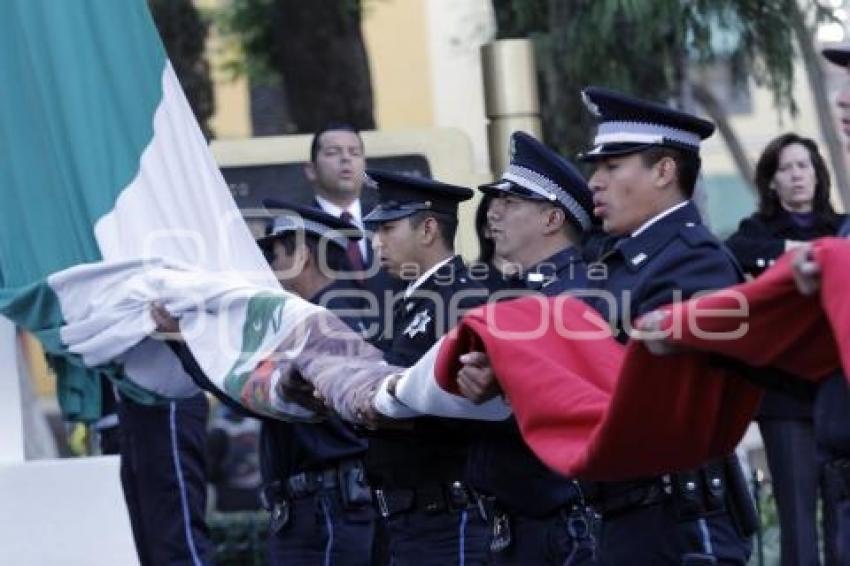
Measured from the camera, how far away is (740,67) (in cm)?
1403

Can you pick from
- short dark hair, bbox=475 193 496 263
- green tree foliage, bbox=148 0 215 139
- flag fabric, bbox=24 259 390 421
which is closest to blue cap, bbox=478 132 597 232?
flag fabric, bbox=24 259 390 421

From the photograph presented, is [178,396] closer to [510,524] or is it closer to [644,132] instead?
[510,524]

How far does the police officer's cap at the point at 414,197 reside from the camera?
8586 mm

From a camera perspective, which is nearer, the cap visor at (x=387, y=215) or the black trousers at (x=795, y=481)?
the cap visor at (x=387, y=215)

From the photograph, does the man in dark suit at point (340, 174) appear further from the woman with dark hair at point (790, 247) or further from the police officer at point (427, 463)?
the police officer at point (427, 463)

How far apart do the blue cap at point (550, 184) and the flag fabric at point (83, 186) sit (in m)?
1.49

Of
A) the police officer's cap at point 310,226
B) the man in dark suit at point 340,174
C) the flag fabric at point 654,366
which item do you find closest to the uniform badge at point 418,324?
the flag fabric at point 654,366

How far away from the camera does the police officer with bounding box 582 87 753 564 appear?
271 inches

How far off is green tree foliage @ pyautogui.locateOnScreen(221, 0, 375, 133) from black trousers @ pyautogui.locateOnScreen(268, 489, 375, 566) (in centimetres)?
658

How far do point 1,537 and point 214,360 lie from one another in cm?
116

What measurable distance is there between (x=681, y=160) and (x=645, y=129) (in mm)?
141

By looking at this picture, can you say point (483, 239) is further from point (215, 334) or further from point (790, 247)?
point (215, 334)

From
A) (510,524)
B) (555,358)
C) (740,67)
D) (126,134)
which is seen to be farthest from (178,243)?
(740,67)

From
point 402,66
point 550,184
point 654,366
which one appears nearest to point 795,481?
point 550,184
